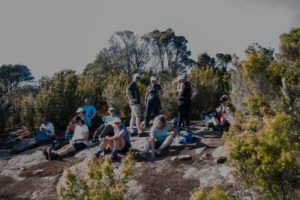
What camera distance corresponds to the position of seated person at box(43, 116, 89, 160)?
10.8 m

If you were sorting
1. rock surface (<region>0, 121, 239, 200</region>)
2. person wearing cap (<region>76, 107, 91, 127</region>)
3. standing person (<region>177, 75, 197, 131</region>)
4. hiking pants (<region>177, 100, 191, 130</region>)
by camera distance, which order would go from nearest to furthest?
1. rock surface (<region>0, 121, 239, 200</region>)
2. standing person (<region>177, 75, 197, 131</region>)
3. hiking pants (<region>177, 100, 191, 130</region>)
4. person wearing cap (<region>76, 107, 91, 127</region>)

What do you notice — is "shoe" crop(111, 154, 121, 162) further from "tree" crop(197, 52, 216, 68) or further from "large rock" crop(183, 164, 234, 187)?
"tree" crop(197, 52, 216, 68)

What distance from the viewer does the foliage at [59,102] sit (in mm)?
15195

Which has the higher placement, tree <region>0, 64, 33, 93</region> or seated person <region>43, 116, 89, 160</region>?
tree <region>0, 64, 33, 93</region>

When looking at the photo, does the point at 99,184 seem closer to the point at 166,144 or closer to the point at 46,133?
the point at 166,144

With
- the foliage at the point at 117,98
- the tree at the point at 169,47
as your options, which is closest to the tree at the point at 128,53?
the tree at the point at 169,47

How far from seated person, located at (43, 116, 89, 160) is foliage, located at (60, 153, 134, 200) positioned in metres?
5.88

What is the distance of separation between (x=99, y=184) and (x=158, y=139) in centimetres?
513

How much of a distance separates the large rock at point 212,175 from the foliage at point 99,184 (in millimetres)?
3087

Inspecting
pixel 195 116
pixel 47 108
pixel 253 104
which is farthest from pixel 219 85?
pixel 253 104

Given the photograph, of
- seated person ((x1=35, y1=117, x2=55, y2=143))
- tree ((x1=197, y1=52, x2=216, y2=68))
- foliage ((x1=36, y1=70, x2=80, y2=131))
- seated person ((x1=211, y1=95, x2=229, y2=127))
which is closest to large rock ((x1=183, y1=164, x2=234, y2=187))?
seated person ((x1=211, y1=95, x2=229, y2=127))

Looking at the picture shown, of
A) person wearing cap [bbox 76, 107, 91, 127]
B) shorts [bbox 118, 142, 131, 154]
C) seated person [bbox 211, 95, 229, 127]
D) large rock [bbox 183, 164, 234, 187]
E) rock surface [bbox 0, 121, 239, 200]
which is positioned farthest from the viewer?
person wearing cap [bbox 76, 107, 91, 127]

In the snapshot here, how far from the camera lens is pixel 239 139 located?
3.69 metres

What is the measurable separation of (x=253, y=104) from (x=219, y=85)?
388 inches
